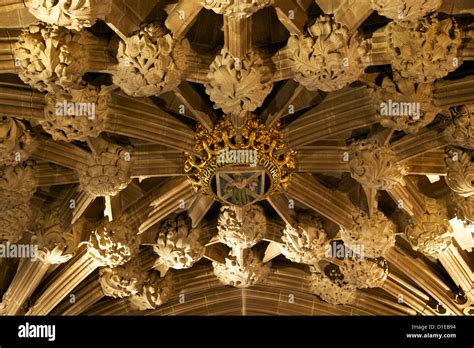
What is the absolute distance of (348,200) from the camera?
14.0 meters

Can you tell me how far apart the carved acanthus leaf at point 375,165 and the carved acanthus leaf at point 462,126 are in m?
0.64

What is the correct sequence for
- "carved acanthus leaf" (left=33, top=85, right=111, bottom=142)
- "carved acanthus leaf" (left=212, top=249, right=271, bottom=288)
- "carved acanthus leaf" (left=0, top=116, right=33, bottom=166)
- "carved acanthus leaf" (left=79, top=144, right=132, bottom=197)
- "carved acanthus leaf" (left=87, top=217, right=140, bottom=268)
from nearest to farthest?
"carved acanthus leaf" (left=33, top=85, right=111, bottom=142), "carved acanthus leaf" (left=0, top=116, right=33, bottom=166), "carved acanthus leaf" (left=79, top=144, right=132, bottom=197), "carved acanthus leaf" (left=87, top=217, right=140, bottom=268), "carved acanthus leaf" (left=212, top=249, right=271, bottom=288)

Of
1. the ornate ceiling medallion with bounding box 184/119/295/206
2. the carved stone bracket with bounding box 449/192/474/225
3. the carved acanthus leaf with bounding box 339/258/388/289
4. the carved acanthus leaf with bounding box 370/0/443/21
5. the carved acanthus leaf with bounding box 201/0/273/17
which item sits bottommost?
the carved acanthus leaf with bounding box 339/258/388/289

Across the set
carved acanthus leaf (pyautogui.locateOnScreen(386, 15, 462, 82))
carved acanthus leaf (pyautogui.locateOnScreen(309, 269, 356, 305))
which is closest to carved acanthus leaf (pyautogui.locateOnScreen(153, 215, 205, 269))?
carved acanthus leaf (pyautogui.locateOnScreen(309, 269, 356, 305))

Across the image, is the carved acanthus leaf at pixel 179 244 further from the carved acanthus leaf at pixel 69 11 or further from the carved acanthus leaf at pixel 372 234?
the carved acanthus leaf at pixel 69 11

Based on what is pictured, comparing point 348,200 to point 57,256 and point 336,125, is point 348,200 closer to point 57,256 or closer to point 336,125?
point 336,125

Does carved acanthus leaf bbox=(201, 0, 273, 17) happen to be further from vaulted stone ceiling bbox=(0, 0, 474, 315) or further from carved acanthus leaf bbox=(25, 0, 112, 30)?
carved acanthus leaf bbox=(25, 0, 112, 30)

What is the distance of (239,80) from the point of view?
11.4 meters

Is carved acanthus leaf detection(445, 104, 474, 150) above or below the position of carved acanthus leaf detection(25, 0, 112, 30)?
below

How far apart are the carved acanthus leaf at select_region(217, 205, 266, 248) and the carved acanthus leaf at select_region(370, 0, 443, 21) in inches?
146

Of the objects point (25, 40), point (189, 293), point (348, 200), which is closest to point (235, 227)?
point (348, 200)

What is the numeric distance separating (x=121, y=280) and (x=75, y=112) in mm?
3309

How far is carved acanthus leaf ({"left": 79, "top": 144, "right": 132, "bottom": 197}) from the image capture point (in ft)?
41.4
